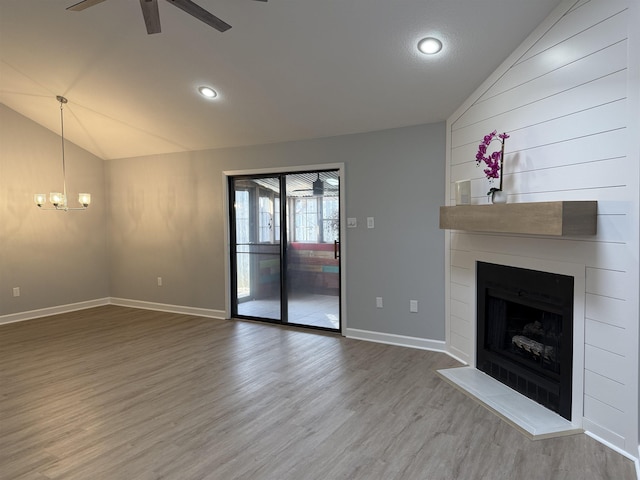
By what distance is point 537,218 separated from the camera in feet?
8.22

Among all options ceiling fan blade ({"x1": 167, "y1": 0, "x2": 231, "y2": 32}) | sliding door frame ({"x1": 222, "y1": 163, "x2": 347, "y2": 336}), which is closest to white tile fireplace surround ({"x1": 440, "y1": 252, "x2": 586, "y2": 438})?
sliding door frame ({"x1": 222, "y1": 163, "x2": 347, "y2": 336})

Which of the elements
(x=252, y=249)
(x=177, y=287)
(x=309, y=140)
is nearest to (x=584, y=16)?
(x=309, y=140)

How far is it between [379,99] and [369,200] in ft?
3.57

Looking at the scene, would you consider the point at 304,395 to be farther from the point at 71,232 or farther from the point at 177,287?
the point at 71,232

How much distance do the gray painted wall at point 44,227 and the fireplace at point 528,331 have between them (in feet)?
18.9

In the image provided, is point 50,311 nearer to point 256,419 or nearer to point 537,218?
point 256,419

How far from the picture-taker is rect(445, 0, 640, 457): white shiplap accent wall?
224cm

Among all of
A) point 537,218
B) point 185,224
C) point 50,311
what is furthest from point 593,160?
point 50,311

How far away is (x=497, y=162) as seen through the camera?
309 centimetres

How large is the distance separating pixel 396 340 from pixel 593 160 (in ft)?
A: 8.60

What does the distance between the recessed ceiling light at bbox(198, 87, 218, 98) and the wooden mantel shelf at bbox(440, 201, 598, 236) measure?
8.99 ft

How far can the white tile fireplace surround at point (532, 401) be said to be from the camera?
2557mm

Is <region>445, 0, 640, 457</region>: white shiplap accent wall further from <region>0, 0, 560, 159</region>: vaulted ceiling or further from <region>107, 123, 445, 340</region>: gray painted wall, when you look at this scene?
<region>107, 123, 445, 340</region>: gray painted wall

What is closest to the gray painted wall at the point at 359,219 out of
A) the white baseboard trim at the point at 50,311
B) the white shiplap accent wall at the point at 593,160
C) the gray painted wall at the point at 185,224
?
the gray painted wall at the point at 185,224
